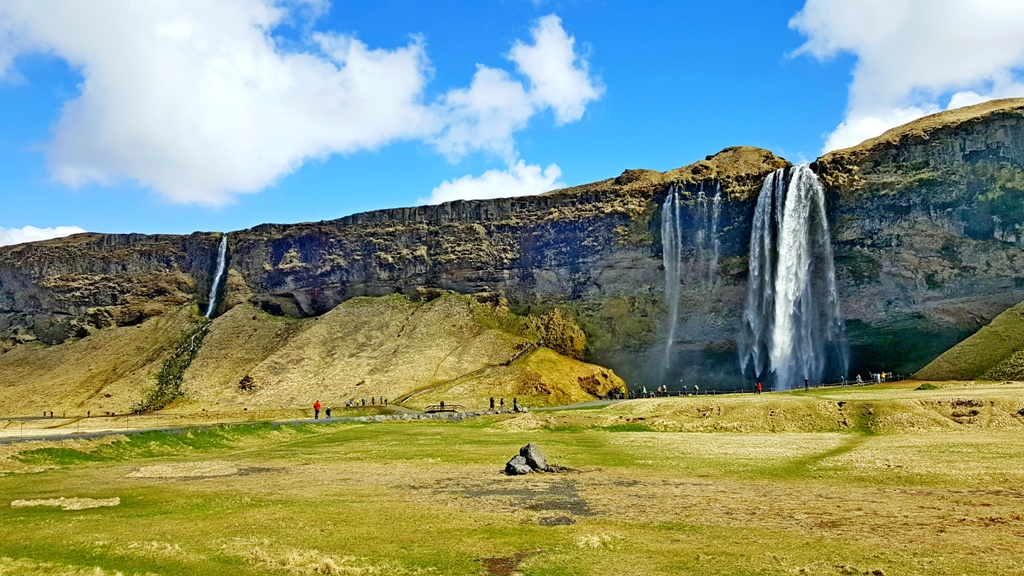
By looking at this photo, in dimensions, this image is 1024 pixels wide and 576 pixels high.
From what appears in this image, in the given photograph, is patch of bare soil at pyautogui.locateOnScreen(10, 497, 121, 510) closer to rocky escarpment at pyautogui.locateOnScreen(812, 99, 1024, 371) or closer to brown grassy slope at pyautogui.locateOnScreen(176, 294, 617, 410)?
brown grassy slope at pyautogui.locateOnScreen(176, 294, 617, 410)

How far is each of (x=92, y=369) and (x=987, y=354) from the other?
4083 inches

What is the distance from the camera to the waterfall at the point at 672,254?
8662 cm

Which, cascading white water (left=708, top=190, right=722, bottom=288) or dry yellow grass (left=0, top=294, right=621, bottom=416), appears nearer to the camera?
dry yellow grass (left=0, top=294, right=621, bottom=416)

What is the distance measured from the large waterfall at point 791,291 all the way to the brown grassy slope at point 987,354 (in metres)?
17.5

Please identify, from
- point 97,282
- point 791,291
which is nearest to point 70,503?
point 791,291

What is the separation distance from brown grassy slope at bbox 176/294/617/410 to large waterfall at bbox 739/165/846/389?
56.8 feet

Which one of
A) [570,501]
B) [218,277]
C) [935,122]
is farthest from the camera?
[218,277]

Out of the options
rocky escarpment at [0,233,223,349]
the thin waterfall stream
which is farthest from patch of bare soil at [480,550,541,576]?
rocky escarpment at [0,233,223,349]

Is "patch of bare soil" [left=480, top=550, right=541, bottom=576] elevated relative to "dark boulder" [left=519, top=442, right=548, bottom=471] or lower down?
lower down

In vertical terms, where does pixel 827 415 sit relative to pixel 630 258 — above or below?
below

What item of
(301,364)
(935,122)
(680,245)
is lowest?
(301,364)

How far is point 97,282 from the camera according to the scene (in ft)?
387

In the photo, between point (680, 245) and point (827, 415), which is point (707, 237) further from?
point (827, 415)

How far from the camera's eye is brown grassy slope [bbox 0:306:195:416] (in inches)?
3607
